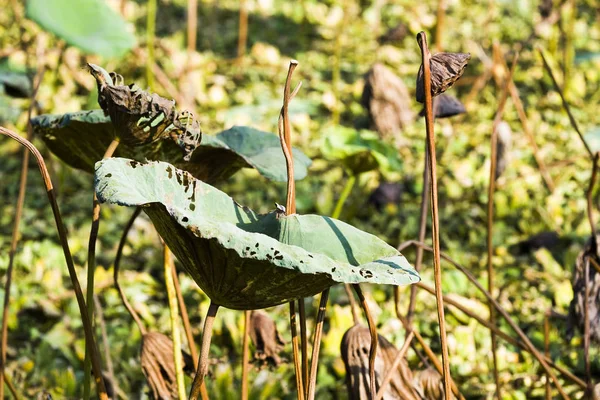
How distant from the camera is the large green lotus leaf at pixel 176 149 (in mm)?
1190

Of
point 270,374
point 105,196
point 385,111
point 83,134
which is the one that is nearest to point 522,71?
point 385,111

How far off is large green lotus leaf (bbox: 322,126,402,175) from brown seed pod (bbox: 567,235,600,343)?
3.62ft

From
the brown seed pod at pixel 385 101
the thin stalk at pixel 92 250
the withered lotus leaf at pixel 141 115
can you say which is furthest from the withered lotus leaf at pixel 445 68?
the brown seed pod at pixel 385 101

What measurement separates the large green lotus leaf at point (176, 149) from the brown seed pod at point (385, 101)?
191 cm

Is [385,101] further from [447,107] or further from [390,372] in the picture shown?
[390,372]

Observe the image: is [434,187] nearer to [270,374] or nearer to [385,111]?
[270,374]

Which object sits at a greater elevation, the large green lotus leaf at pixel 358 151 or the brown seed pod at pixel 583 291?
the large green lotus leaf at pixel 358 151

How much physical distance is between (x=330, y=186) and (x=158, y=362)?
217cm

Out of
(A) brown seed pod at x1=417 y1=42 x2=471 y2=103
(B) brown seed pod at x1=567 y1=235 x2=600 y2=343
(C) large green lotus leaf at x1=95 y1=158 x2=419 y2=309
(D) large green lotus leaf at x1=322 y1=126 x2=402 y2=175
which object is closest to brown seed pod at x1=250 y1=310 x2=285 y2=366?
(C) large green lotus leaf at x1=95 y1=158 x2=419 y2=309

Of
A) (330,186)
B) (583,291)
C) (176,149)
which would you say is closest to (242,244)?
(176,149)

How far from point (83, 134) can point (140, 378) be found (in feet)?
3.59

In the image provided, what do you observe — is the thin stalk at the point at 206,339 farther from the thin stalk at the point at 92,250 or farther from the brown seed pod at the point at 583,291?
the brown seed pod at the point at 583,291

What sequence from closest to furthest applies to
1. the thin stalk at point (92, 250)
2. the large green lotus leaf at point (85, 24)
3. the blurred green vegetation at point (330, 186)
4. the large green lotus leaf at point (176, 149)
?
the thin stalk at point (92, 250) → the large green lotus leaf at point (176, 149) → the blurred green vegetation at point (330, 186) → the large green lotus leaf at point (85, 24)

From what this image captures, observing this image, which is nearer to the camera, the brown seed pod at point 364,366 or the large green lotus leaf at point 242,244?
the large green lotus leaf at point 242,244
